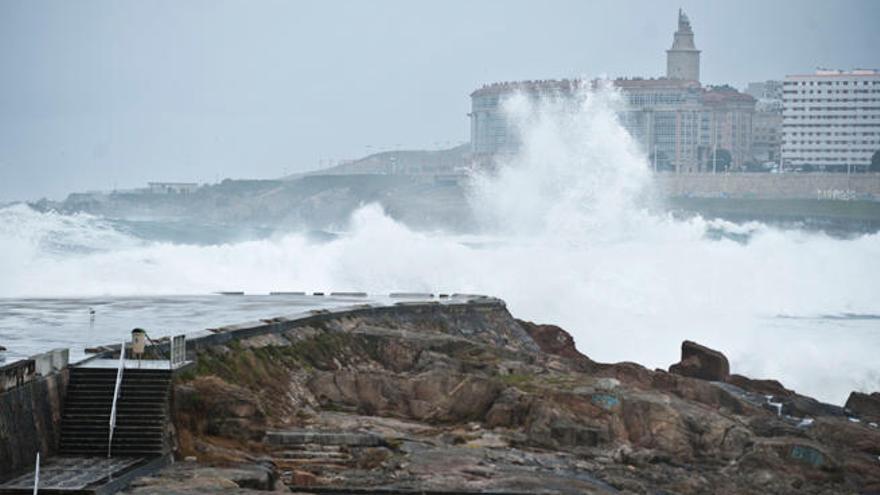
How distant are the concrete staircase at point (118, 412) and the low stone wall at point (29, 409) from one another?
168 mm

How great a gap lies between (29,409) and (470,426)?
24.1 ft

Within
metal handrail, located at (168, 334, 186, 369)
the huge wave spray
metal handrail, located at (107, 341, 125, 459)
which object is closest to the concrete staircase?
metal handrail, located at (107, 341, 125, 459)

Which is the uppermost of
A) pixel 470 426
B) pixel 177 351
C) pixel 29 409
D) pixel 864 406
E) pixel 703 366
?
pixel 177 351

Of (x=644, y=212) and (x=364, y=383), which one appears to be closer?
(x=364, y=383)

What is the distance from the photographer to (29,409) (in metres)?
21.5

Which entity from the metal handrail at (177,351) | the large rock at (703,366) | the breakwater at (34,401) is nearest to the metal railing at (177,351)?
the metal handrail at (177,351)

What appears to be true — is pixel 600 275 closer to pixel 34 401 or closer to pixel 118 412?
pixel 118 412

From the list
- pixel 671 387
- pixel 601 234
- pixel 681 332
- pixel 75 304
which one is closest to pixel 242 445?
pixel 671 387

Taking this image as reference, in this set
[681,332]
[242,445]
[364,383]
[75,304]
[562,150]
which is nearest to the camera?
[242,445]

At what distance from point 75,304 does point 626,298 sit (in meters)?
26.6

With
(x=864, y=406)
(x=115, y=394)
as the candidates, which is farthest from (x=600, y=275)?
(x=115, y=394)

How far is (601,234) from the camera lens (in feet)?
271

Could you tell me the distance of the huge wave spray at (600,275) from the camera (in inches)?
2019

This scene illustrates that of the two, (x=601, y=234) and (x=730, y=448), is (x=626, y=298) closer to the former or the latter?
(x=601, y=234)
